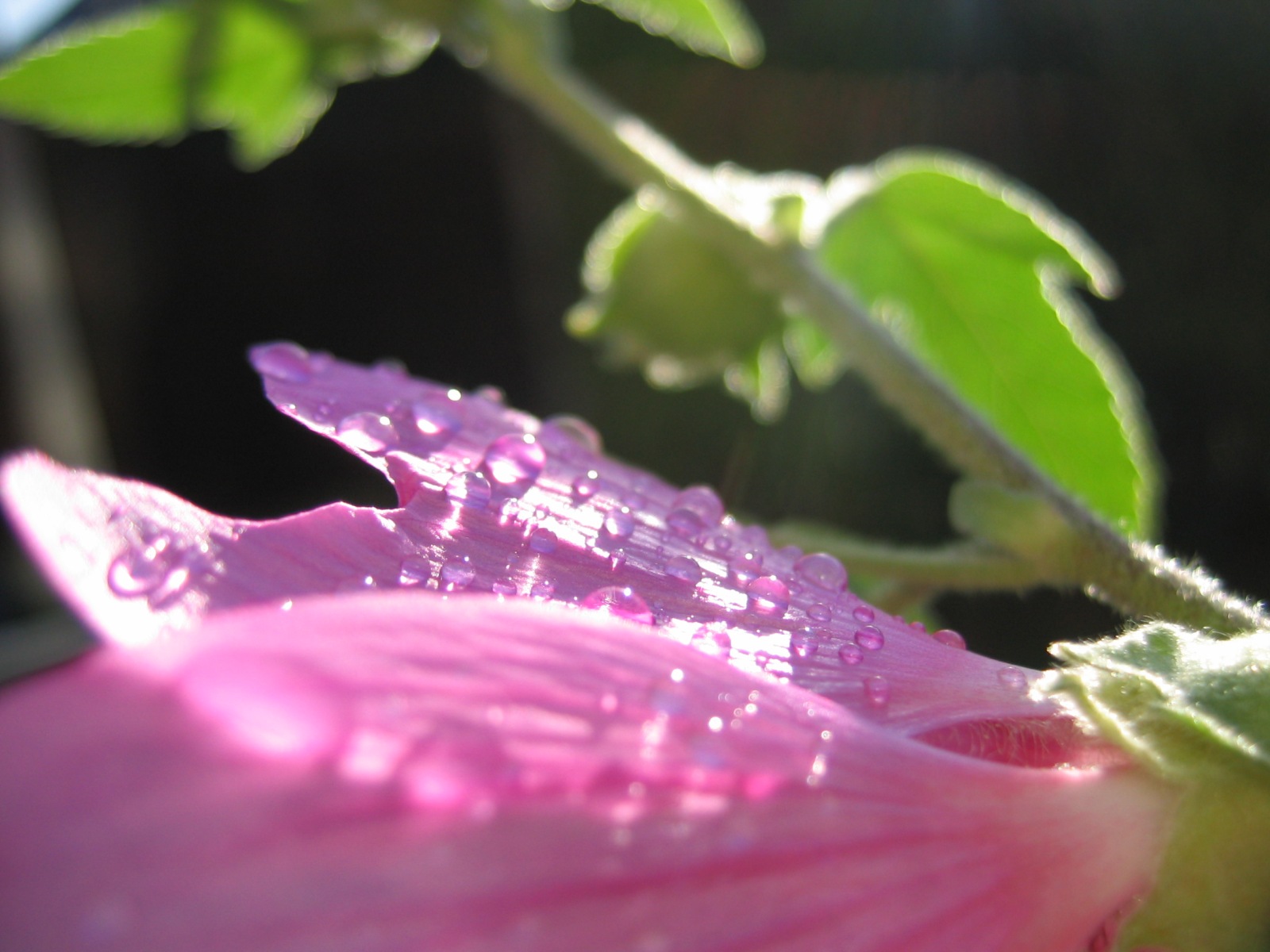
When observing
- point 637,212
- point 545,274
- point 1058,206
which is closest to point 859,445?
point 1058,206

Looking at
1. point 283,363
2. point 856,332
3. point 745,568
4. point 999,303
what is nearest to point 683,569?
point 745,568

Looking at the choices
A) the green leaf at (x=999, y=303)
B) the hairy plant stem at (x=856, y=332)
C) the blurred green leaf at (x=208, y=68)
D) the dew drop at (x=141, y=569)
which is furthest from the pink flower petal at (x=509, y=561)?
the blurred green leaf at (x=208, y=68)

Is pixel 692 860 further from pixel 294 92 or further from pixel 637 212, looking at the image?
pixel 294 92

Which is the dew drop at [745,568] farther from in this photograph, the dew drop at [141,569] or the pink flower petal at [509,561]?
the dew drop at [141,569]

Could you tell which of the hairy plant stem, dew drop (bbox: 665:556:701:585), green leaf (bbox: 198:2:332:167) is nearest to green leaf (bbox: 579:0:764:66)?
the hairy plant stem

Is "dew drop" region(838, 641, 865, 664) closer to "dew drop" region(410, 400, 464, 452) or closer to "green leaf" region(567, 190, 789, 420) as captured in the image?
"dew drop" region(410, 400, 464, 452)

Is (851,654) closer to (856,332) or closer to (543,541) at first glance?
(543,541)
